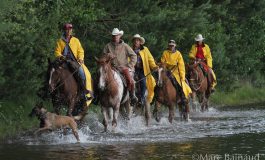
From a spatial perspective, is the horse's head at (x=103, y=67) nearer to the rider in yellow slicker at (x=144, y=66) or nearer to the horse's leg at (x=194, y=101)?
the rider in yellow slicker at (x=144, y=66)

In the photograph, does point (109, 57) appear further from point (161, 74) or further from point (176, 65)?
point (176, 65)

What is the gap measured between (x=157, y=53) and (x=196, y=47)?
1.63m

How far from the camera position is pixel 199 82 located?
1006 inches

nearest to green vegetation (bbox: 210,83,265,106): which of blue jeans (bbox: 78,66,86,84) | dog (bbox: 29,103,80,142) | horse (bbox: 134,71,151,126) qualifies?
horse (bbox: 134,71,151,126)

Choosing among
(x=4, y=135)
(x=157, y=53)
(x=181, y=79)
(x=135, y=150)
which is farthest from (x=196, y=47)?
(x=135, y=150)

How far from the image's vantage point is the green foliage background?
19031 millimetres

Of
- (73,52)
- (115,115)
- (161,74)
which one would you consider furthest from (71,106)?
(161,74)

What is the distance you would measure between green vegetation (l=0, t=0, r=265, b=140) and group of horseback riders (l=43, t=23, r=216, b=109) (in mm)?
913

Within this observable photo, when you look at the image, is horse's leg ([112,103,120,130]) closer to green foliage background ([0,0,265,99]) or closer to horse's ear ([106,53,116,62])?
horse's ear ([106,53,116,62])

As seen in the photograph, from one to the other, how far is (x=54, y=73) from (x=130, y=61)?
2693 mm

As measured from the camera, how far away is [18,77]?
63.7 ft

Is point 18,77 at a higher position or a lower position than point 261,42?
lower

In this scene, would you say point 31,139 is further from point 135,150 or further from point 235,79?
point 235,79

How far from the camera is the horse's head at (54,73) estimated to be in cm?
1800
